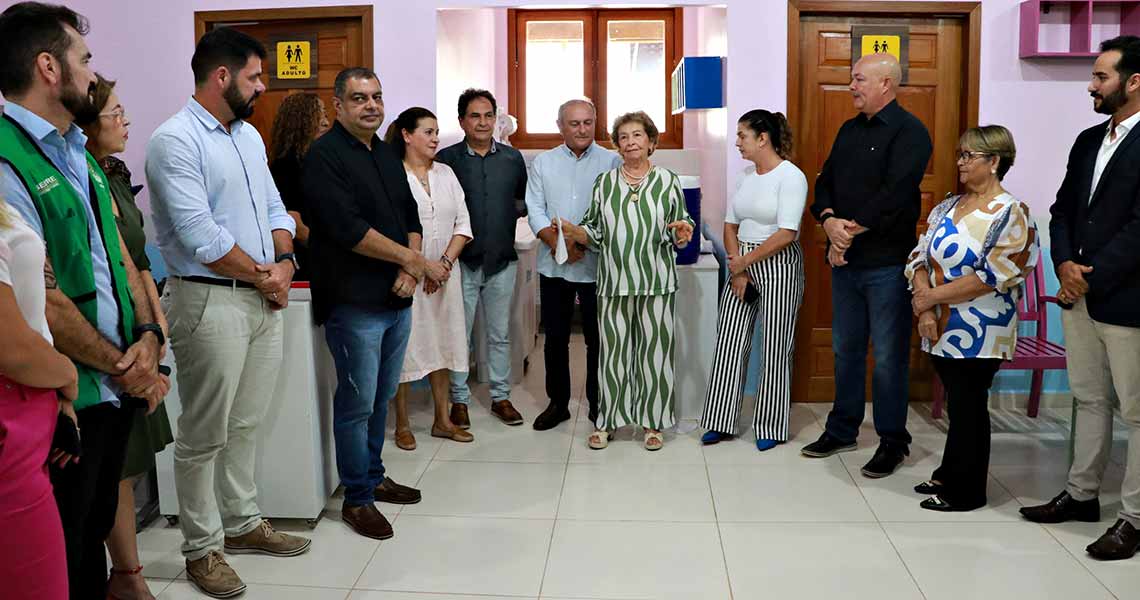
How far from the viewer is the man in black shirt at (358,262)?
9.65 ft

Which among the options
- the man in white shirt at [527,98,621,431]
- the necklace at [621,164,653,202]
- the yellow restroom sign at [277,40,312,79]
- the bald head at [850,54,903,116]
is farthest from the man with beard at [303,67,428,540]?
the yellow restroom sign at [277,40,312,79]

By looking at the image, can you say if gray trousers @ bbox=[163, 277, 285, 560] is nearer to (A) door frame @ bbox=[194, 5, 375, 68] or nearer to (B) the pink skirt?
(B) the pink skirt

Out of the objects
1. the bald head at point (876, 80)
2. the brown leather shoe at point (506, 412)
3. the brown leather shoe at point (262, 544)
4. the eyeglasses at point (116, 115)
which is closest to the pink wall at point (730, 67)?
the bald head at point (876, 80)

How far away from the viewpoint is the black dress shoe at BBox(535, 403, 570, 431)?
4387mm

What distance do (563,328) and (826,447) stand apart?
124 cm

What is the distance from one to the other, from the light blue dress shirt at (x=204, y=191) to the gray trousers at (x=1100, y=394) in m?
2.54

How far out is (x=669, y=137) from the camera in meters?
7.17

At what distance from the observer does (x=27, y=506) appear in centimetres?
148

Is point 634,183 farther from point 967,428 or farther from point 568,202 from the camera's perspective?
point 967,428

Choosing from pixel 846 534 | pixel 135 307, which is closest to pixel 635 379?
pixel 846 534

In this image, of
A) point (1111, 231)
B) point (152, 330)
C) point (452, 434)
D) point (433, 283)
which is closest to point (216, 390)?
point (152, 330)

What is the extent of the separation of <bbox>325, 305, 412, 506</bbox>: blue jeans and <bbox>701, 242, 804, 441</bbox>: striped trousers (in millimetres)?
1496

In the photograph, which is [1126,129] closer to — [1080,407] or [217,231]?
[1080,407]

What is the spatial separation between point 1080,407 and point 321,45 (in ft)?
12.4
